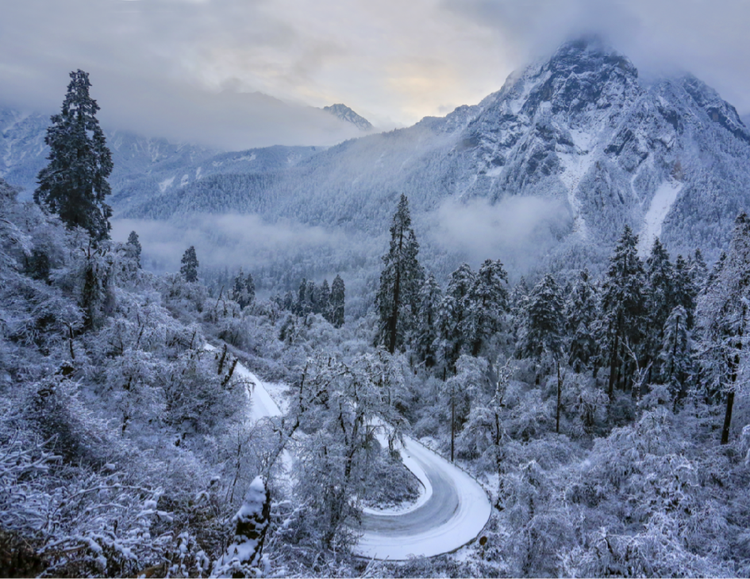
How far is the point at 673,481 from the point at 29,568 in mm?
16416

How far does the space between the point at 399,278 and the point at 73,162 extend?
23620 mm

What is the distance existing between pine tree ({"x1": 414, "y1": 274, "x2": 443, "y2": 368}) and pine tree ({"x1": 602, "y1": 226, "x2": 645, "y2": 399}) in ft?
A: 47.2

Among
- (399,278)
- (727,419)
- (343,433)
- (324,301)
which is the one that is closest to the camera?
(343,433)

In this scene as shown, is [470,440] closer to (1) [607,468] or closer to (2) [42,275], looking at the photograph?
(1) [607,468]

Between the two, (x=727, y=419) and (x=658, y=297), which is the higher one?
(x=658, y=297)

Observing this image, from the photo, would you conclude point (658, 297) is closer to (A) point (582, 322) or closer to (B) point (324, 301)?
(A) point (582, 322)

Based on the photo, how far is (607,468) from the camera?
17547 millimetres

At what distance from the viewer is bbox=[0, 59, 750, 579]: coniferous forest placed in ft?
19.2

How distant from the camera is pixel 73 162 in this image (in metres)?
23.1

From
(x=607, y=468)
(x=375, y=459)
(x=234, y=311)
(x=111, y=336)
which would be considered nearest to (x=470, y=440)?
(x=607, y=468)

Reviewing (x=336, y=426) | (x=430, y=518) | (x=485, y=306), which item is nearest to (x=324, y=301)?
(x=485, y=306)

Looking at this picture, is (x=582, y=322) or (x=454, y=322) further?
(x=582, y=322)

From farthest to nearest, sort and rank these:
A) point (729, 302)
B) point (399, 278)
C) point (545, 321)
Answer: point (545, 321), point (399, 278), point (729, 302)

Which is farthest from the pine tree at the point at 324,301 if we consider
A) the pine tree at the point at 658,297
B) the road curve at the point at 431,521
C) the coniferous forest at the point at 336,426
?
the road curve at the point at 431,521
